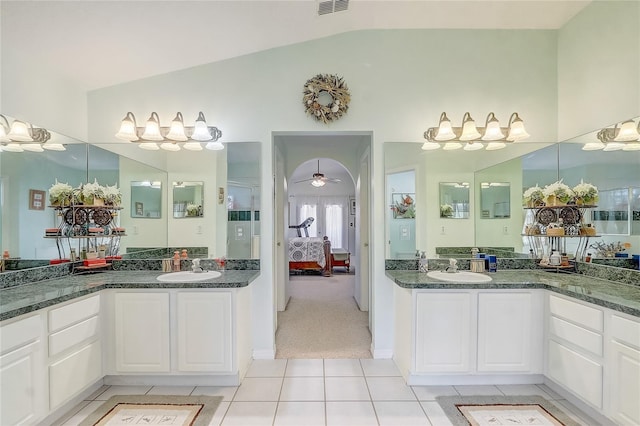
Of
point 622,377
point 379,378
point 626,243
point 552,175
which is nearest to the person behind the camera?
point 622,377

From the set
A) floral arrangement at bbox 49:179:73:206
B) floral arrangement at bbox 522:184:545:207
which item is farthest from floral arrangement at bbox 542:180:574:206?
floral arrangement at bbox 49:179:73:206

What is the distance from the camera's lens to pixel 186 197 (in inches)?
121

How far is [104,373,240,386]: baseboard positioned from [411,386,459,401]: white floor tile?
54.3 inches

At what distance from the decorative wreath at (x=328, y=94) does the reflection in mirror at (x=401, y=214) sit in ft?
2.53

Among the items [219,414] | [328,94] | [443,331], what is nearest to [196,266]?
[219,414]

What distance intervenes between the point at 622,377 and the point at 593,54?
2437 millimetres

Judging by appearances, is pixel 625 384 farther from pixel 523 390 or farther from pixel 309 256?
pixel 309 256

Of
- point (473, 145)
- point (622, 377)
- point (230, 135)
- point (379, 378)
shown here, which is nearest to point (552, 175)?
point (473, 145)

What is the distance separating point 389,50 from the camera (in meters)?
2.95

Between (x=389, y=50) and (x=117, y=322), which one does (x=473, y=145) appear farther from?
(x=117, y=322)

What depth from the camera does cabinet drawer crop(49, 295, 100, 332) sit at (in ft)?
6.51

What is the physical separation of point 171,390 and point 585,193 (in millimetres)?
3686

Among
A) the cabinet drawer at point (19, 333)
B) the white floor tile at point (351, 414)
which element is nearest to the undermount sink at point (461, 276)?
the white floor tile at point (351, 414)

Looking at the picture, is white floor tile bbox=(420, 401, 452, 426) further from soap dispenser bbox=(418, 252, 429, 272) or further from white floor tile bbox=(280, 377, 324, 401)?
soap dispenser bbox=(418, 252, 429, 272)
